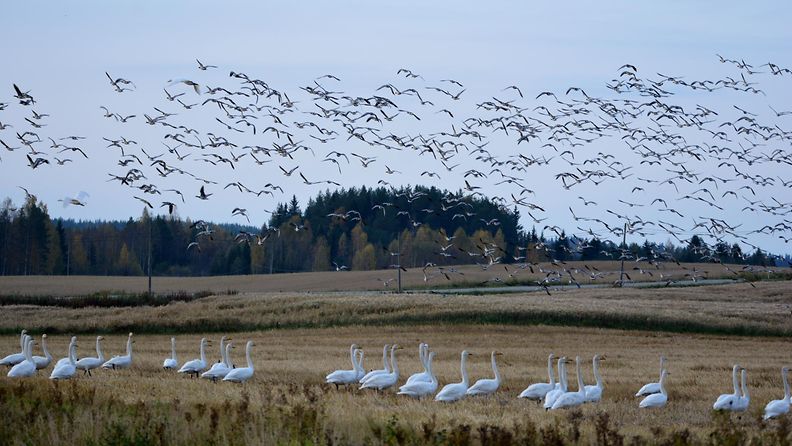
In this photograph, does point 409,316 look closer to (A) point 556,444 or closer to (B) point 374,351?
(B) point 374,351

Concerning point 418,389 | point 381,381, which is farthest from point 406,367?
point 418,389

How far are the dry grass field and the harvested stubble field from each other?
1809 cm

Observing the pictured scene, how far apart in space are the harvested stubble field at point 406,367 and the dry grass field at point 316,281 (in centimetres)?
1809

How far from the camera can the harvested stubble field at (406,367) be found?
44.9 feet

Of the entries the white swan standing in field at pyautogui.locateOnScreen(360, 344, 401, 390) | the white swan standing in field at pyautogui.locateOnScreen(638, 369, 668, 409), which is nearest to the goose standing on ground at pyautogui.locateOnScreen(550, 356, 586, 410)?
the white swan standing in field at pyautogui.locateOnScreen(638, 369, 668, 409)

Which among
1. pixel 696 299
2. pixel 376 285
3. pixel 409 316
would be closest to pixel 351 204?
pixel 376 285

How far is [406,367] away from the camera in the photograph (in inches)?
1033

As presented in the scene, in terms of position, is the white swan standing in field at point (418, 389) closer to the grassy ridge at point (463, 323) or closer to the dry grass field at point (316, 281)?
the grassy ridge at point (463, 323)

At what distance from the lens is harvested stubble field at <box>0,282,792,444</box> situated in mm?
13688

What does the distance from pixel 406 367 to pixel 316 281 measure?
64.3 m

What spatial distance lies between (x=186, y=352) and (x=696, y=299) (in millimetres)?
33198

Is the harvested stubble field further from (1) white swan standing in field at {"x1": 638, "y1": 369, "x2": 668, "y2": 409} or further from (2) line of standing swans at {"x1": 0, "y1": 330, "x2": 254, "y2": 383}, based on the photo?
(2) line of standing swans at {"x1": 0, "y1": 330, "x2": 254, "y2": 383}

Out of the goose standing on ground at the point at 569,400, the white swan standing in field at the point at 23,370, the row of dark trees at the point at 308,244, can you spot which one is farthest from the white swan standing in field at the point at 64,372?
the row of dark trees at the point at 308,244

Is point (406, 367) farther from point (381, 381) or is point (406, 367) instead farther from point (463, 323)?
point (463, 323)
